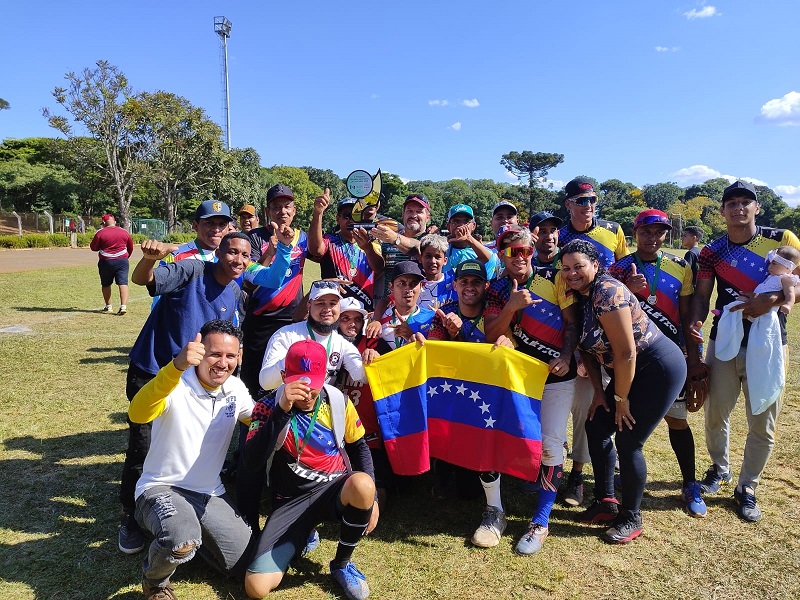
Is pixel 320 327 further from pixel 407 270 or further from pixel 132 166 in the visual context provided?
pixel 132 166

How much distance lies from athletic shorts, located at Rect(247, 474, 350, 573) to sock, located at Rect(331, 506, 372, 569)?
83 mm

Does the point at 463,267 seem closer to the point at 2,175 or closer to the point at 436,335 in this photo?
the point at 436,335

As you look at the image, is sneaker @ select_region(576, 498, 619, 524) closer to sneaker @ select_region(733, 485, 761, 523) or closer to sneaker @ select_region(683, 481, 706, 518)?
sneaker @ select_region(683, 481, 706, 518)

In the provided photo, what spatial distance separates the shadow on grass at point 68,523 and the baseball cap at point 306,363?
1530mm

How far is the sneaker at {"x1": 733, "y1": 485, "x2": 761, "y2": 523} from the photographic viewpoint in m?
4.45

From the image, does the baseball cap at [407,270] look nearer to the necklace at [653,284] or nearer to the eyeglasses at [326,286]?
the eyeglasses at [326,286]

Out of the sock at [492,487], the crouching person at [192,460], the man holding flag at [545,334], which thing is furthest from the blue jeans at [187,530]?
the man holding flag at [545,334]

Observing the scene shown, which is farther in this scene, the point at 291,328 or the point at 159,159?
the point at 159,159

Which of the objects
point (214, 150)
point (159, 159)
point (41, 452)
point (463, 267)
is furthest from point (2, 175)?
point (463, 267)

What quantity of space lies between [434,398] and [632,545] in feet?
6.29

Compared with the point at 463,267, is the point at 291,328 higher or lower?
lower

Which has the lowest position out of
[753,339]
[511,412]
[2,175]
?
[511,412]

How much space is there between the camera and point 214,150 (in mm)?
46438

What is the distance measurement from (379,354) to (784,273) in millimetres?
3502
